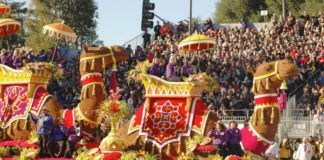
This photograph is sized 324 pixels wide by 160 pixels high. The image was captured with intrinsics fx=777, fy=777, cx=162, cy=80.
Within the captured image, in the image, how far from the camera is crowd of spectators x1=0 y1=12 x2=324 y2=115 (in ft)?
97.0

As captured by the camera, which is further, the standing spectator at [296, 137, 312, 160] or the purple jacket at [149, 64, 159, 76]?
the standing spectator at [296, 137, 312, 160]

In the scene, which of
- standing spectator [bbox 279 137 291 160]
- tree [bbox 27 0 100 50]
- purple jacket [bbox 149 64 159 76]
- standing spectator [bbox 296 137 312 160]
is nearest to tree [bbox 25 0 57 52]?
tree [bbox 27 0 100 50]

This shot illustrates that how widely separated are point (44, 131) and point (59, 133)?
1.23ft

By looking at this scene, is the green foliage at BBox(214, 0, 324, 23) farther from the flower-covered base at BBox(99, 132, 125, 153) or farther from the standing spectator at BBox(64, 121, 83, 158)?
the flower-covered base at BBox(99, 132, 125, 153)

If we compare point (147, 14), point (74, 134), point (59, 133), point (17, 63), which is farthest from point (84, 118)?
point (147, 14)

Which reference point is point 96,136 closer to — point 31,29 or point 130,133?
point 130,133

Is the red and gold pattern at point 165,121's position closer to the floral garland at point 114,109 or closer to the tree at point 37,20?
the floral garland at point 114,109

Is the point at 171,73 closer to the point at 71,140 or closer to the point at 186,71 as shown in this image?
the point at 186,71

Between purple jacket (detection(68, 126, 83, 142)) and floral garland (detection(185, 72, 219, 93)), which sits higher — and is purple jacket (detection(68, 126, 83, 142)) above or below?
below

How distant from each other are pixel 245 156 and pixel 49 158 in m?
4.95

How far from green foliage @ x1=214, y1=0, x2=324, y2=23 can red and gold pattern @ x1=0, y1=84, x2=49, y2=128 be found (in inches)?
1541

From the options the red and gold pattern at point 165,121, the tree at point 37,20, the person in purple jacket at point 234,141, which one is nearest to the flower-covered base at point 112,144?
the red and gold pattern at point 165,121

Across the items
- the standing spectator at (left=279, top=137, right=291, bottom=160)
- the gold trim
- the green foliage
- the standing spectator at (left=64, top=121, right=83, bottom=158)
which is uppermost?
the green foliage

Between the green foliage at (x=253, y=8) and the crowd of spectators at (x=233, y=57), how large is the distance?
762 inches
